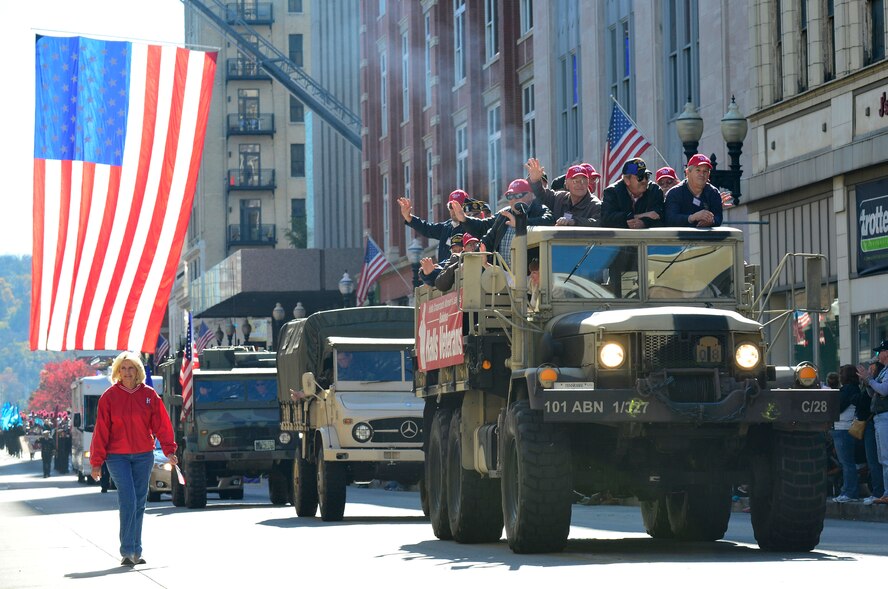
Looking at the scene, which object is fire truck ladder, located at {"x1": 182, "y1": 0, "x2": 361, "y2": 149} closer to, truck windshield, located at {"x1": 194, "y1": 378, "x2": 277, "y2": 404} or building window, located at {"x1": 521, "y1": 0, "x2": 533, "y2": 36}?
building window, located at {"x1": 521, "y1": 0, "x2": 533, "y2": 36}

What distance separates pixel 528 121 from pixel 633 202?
32.0m

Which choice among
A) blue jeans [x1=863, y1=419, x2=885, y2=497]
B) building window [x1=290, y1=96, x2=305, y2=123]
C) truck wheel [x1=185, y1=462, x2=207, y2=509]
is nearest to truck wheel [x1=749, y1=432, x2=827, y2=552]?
blue jeans [x1=863, y1=419, x2=885, y2=497]

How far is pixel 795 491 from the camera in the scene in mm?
14219

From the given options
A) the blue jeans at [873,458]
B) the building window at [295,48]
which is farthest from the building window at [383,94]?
the building window at [295,48]

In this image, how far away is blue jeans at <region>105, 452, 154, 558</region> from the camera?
1539 centimetres

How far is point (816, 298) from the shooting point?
14797 millimetres

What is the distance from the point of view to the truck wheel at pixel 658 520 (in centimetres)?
1727

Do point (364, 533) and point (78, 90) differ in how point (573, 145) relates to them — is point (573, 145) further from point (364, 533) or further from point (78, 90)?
point (364, 533)

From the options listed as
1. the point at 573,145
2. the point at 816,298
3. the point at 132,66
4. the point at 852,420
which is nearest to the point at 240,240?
the point at 573,145

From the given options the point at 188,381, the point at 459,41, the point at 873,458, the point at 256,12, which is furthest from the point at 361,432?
the point at 256,12

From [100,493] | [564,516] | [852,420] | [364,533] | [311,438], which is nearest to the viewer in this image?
[564,516]

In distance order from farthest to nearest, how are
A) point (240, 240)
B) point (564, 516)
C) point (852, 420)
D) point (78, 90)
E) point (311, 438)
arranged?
point (240, 240), point (78, 90), point (311, 438), point (852, 420), point (564, 516)

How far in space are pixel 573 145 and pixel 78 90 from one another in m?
16.8

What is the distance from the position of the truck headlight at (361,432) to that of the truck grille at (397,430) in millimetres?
107
